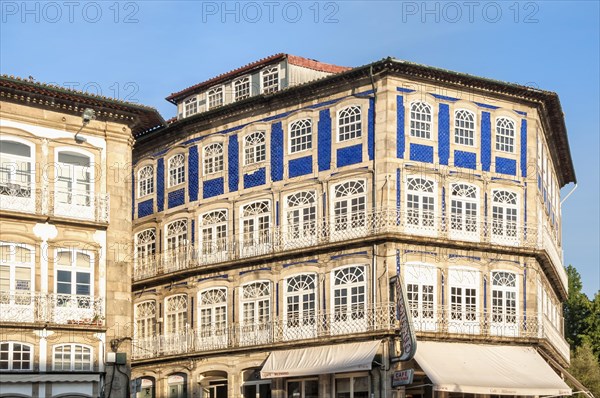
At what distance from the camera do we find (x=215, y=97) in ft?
150

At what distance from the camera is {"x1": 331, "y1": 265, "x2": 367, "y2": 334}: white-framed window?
37031 millimetres

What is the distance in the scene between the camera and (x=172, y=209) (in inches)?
1774

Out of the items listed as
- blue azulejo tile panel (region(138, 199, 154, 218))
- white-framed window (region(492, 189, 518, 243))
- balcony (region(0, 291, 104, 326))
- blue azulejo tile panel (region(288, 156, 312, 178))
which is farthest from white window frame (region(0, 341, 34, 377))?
white-framed window (region(492, 189, 518, 243))

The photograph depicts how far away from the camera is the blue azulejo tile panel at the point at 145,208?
46531mm

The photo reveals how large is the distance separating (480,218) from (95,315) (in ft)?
47.6

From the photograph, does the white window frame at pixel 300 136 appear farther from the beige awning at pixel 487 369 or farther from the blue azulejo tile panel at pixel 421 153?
the beige awning at pixel 487 369

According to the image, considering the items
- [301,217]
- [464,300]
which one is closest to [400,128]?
[301,217]

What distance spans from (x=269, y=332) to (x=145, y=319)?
8169 millimetres

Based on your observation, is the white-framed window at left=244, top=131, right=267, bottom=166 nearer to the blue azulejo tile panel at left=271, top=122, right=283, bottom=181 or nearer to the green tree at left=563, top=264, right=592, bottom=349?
the blue azulejo tile panel at left=271, top=122, right=283, bottom=181

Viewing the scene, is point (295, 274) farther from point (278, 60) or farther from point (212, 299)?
point (278, 60)

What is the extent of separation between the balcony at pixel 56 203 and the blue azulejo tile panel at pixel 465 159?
42.8ft

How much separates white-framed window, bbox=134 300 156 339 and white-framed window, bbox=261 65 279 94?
34.5 ft

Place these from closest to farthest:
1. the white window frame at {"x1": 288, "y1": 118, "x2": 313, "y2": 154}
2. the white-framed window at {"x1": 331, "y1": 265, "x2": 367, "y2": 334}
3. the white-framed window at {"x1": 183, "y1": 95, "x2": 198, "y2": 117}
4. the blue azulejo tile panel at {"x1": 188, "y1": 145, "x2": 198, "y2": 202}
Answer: the white-framed window at {"x1": 331, "y1": 265, "x2": 367, "y2": 334} < the white window frame at {"x1": 288, "y1": 118, "x2": 313, "y2": 154} < the blue azulejo tile panel at {"x1": 188, "y1": 145, "x2": 198, "y2": 202} < the white-framed window at {"x1": 183, "y1": 95, "x2": 198, "y2": 117}

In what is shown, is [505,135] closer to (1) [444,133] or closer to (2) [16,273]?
(1) [444,133]
